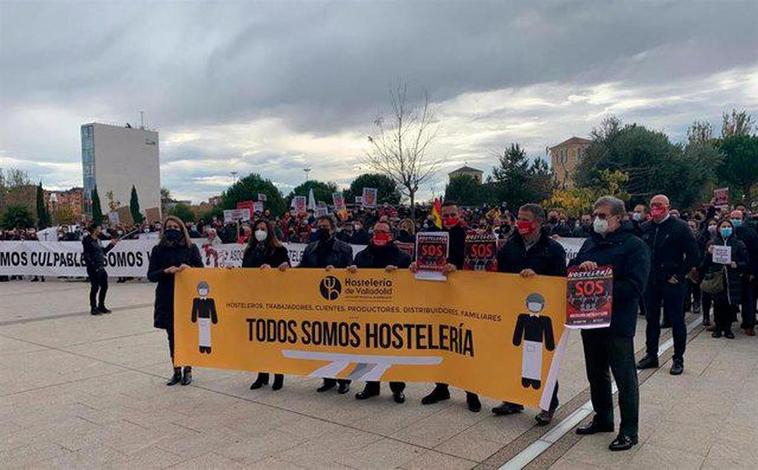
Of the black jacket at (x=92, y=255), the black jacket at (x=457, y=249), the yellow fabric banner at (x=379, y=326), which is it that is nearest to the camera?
the yellow fabric banner at (x=379, y=326)

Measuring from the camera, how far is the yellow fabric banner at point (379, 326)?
16.2 feet

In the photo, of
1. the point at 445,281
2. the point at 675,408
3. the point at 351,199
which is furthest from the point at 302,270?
the point at 351,199

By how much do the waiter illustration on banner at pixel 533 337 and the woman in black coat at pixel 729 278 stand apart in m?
5.44

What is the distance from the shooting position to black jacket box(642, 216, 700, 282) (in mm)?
6609

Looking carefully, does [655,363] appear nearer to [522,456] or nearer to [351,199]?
[522,456]

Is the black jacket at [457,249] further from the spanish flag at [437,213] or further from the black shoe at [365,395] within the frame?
the black shoe at [365,395]

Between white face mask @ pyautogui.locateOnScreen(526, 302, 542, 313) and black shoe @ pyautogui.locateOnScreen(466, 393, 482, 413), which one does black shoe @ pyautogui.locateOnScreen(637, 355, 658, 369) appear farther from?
white face mask @ pyautogui.locateOnScreen(526, 302, 542, 313)

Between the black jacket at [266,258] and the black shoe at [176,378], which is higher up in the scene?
the black jacket at [266,258]

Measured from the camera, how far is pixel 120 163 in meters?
115

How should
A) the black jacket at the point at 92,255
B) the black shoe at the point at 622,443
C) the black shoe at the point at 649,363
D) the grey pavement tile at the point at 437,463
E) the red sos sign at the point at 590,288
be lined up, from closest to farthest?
the grey pavement tile at the point at 437,463 < the red sos sign at the point at 590,288 < the black shoe at the point at 622,443 < the black shoe at the point at 649,363 < the black jacket at the point at 92,255

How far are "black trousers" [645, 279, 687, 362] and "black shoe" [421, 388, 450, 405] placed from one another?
9.18 ft

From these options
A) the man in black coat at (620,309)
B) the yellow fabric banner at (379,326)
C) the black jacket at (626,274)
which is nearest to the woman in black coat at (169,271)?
the yellow fabric banner at (379,326)

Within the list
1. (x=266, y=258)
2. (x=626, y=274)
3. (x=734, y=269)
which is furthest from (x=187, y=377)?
(x=734, y=269)

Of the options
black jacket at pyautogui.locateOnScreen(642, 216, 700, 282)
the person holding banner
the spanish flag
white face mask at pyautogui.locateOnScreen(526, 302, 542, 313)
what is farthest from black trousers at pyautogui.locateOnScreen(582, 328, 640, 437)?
the person holding banner
